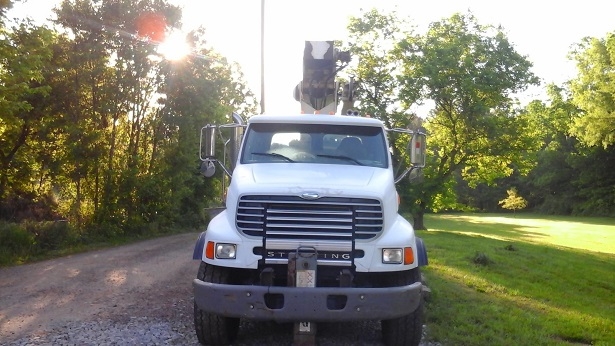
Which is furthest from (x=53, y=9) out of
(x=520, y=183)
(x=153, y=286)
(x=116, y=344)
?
(x=520, y=183)

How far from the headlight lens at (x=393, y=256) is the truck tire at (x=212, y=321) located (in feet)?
5.26

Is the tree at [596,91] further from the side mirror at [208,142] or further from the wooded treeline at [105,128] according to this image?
the side mirror at [208,142]

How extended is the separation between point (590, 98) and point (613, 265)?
33.2 metres

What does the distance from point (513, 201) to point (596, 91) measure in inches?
1216

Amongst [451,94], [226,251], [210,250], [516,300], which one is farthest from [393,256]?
[451,94]

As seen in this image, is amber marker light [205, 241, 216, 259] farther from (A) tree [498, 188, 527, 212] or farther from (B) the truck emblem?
(A) tree [498, 188, 527, 212]

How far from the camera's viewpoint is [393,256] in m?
6.46

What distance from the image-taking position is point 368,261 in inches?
253

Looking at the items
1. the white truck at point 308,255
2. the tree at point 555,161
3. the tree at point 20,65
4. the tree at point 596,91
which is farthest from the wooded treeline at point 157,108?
the tree at point 555,161

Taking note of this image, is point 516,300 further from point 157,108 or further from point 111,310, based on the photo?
point 157,108

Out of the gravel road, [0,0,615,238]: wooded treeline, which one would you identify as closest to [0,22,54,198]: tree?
A: [0,0,615,238]: wooded treeline

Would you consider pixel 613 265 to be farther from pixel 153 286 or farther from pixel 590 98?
pixel 590 98

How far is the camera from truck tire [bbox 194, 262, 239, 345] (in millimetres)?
6602

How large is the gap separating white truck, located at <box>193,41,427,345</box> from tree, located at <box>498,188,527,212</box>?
77.3m
